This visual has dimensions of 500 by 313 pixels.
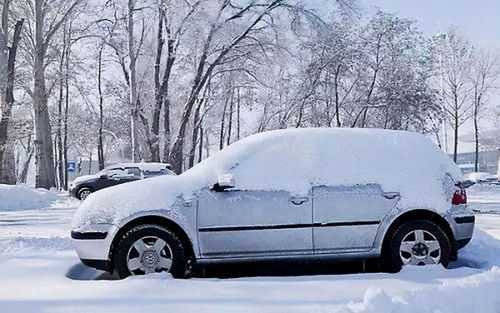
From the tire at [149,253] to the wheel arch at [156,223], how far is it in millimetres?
72

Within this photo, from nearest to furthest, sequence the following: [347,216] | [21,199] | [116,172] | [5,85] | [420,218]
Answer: [347,216], [420,218], [21,199], [116,172], [5,85]

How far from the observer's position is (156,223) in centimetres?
537

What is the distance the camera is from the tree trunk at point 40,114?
25.1 m

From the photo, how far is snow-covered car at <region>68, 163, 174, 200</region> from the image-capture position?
2067 centimetres

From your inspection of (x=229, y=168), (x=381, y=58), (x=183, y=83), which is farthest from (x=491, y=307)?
(x=381, y=58)

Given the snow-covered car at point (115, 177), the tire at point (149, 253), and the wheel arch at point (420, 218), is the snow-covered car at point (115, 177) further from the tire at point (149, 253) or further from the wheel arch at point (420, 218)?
the wheel arch at point (420, 218)

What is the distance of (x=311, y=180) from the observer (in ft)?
18.2

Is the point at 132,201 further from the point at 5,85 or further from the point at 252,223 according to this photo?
the point at 5,85

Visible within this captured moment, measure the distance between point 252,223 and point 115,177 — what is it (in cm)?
1650

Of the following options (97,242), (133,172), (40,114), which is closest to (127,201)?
(97,242)

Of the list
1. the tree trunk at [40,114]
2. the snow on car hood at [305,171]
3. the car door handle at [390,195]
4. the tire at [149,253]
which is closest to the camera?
the tire at [149,253]

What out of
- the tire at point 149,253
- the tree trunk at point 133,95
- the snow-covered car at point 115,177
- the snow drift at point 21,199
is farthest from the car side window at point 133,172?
the tire at point 149,253

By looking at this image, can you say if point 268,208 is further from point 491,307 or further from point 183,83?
point 183,83

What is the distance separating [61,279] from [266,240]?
6.61ft
